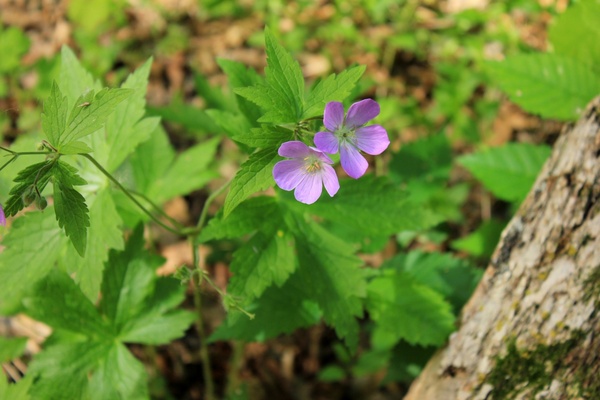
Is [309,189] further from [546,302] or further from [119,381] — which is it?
[119,381]

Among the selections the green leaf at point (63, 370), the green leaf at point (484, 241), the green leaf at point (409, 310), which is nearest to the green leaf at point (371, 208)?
the green leaf at point (409, 310)

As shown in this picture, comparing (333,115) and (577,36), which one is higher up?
(333,115)

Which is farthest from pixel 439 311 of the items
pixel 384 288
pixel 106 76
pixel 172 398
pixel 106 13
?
pixel 106 13

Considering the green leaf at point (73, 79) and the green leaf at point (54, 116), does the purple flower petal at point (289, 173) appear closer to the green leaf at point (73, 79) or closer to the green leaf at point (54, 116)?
the green leaf at point (54, 116)

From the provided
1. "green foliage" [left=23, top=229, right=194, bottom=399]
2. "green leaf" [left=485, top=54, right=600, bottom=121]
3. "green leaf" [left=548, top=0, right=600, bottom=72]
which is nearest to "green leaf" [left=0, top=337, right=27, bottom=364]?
"green foliage" [left=23, top=229, right=194, bottom=399]

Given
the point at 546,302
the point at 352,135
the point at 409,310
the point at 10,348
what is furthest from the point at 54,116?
the point at 546,302
